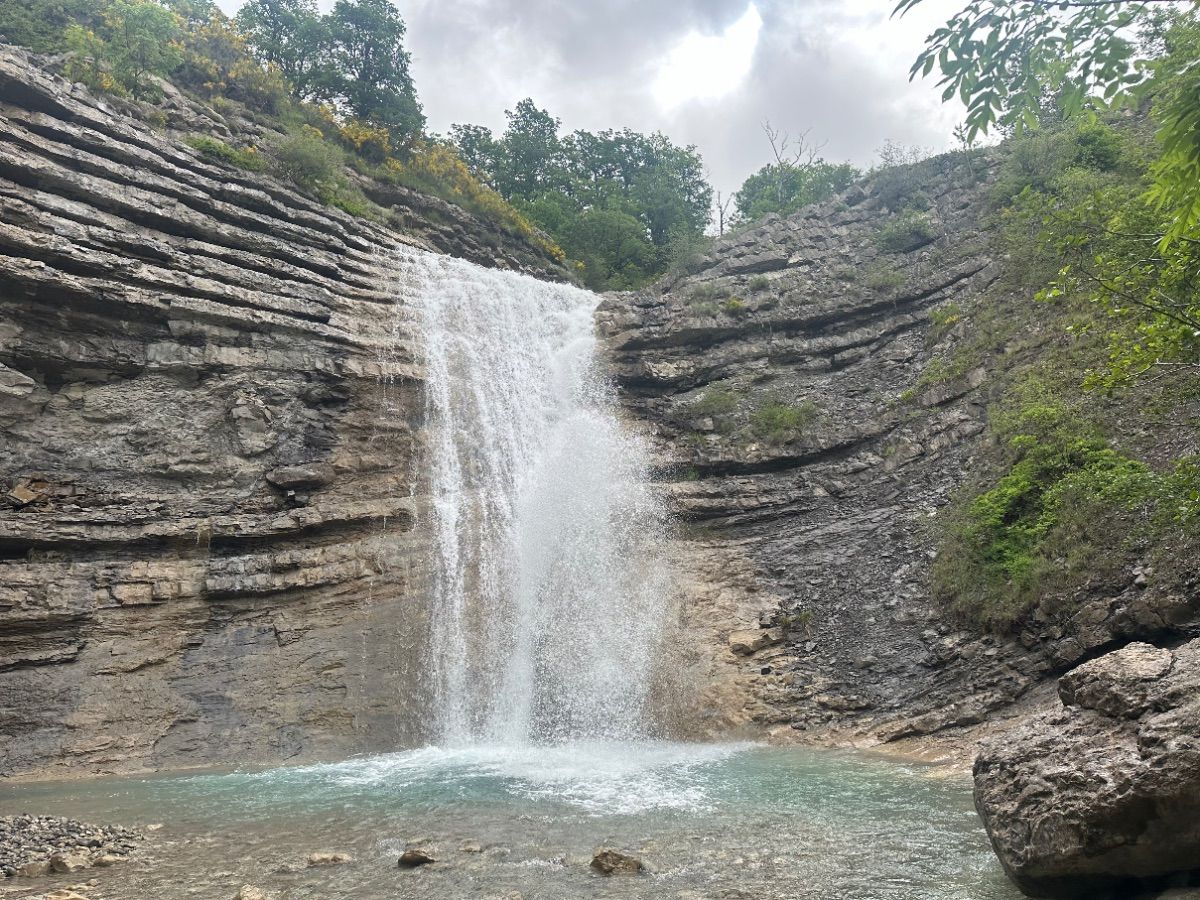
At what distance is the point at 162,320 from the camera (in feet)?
52.7

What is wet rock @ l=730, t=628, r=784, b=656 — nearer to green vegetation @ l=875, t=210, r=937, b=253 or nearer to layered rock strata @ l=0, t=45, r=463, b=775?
layered rock strata @ l=0, t=45, r=463, b=775

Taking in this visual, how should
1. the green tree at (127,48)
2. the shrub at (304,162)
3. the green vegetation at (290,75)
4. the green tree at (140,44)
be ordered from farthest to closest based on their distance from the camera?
the shrub at (304,162) → the green vegetation at (290,75) → the green tree at (140,44) → the green tree at (127,48)

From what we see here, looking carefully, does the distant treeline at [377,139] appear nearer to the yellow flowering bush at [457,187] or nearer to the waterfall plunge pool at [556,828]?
the yellow flowering bush at [457,187]

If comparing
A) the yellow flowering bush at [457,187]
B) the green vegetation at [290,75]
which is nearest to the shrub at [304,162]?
the green vegetation at [290,75]

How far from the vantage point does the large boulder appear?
3.97 meters

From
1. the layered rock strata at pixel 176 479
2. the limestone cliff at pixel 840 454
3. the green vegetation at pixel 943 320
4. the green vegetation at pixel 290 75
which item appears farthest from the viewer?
the green vegetation at pixel 290 75

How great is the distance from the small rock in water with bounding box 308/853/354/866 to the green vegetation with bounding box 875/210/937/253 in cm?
2403

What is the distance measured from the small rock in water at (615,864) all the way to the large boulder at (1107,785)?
259 centimetres

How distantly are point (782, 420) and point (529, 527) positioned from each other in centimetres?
717

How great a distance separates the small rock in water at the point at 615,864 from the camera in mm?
5895

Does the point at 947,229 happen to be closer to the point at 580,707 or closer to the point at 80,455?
the point at 580,707

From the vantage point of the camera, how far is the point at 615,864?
19.5 feet

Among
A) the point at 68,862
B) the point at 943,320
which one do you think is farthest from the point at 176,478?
the point at 943,320

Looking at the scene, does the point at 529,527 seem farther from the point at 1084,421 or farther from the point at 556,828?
the point at 1084,421
